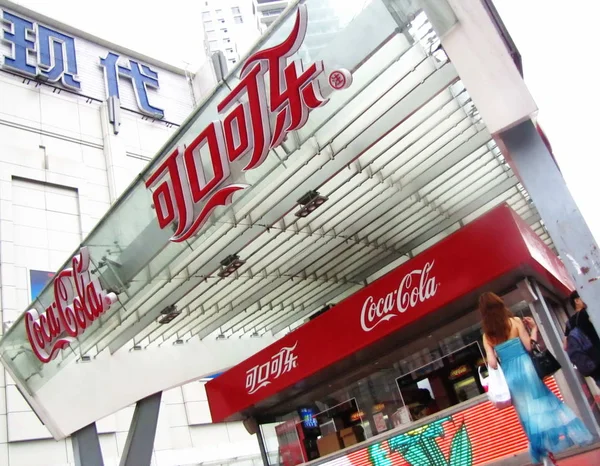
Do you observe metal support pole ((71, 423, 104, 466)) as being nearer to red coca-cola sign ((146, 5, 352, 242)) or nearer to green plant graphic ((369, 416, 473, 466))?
green plant graphic ((369, 416, 473, 466))

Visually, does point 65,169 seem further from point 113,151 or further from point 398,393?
point 398,393

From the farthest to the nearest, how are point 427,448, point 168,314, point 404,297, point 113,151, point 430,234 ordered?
point 113,151
point 430,234
point 168,314
point 404,297
point 427,448

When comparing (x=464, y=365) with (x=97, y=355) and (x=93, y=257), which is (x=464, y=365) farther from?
(x=97, y=355)

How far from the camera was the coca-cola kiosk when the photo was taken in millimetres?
8492

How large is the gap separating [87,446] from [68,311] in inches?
169

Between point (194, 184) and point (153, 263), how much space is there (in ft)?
9.09

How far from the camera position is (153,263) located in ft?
33.7

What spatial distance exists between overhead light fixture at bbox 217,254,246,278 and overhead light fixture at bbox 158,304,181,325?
1475 mm

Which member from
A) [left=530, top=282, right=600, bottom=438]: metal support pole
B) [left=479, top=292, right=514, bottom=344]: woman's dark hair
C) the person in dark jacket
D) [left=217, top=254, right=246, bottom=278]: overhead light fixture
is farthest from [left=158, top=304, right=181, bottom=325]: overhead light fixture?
the person in dark jacket

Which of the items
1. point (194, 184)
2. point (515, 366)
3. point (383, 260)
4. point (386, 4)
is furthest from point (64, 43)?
point (515, 366)

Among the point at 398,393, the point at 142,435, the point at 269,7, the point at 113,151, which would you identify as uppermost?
the point at 269,7

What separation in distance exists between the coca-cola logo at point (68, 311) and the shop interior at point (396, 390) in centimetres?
465

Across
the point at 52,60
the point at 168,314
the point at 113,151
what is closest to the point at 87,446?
the point at 168,314

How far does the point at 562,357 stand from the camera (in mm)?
8367
